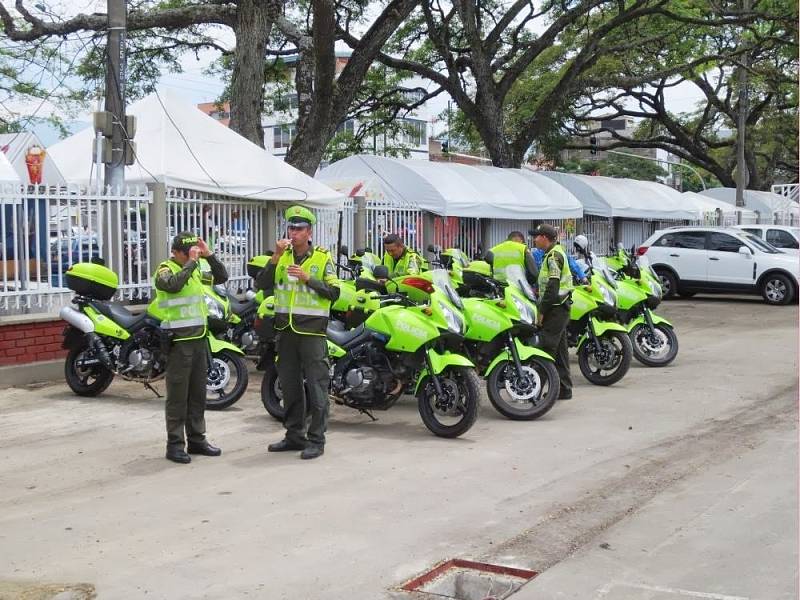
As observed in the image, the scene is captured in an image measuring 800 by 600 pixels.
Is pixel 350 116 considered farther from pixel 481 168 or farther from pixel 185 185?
pixel 185 185

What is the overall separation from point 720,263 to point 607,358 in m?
10.9

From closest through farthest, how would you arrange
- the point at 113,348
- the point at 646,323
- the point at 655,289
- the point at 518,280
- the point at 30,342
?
1. the point at 518,280
2. the point at 113,348
3. the point at 30,342
4. the point at 655,289
5. the point at 646,323

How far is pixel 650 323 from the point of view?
452 inches

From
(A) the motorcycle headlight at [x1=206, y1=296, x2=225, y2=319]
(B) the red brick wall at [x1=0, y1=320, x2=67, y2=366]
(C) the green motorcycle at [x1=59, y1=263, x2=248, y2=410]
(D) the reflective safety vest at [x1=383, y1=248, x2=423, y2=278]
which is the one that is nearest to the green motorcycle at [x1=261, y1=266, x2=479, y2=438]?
(C) the green motorcycle at [x1=59, y1=263, x2=248, y2=410]

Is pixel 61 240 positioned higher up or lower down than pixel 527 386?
higher up

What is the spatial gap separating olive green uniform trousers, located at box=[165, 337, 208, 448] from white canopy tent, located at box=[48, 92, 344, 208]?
592 cm

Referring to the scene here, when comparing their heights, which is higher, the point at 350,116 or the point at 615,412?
the point at 350,116

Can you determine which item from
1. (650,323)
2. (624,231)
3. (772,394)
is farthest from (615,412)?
(624,231)

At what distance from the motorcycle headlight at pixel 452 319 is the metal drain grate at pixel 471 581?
10.4ft

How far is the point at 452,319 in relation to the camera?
795cm

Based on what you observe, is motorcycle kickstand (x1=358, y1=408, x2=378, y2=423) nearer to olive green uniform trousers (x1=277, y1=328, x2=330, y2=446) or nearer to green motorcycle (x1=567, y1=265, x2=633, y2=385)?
olive green uniform trousers (x1=277, y1=328, x2=330, y2=446)

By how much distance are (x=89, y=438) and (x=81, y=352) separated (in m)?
1.89

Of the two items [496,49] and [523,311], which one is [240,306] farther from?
[496,49]

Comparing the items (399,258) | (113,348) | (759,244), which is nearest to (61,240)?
(113,348)
